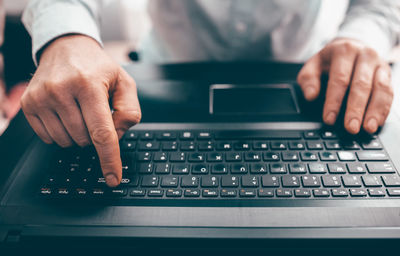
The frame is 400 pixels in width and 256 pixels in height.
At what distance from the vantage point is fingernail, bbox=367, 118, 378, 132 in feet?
1.23

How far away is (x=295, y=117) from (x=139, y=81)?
26 cm

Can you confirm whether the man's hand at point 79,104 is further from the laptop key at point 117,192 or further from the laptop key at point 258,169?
the laptop key at point 258,169

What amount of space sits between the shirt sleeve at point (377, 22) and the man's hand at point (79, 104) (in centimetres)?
43

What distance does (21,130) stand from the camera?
0.41 meters

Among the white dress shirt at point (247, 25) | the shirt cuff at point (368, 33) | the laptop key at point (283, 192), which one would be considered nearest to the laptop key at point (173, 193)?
the laptop key at point (283, 192)

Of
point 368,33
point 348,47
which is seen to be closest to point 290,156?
point 348,47

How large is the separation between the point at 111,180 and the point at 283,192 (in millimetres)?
181

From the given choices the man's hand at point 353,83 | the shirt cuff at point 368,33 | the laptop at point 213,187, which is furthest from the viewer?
the shirt cuff at point 368,33

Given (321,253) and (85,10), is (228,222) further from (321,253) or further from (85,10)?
(85,10)

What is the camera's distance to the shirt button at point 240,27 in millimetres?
620

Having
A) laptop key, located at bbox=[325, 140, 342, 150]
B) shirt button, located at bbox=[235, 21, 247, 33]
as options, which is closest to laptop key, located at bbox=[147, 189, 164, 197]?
laptop key, located at bbox=[325, 140, 342, 150]

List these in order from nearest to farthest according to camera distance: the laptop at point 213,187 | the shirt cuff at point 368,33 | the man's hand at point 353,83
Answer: the laptop at point 213,187 < the man's hand at point 353,83 < the shirt cuff at point 368,33

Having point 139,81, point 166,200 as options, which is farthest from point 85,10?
point 166,200

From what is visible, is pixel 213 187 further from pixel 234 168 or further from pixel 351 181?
pixel 351 181
